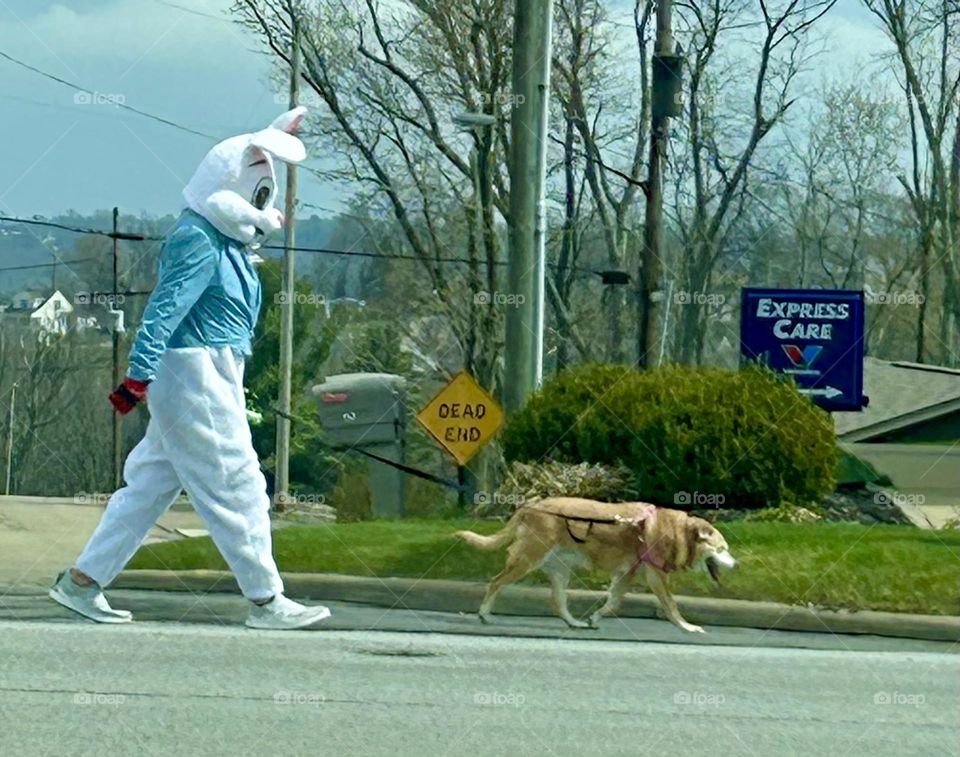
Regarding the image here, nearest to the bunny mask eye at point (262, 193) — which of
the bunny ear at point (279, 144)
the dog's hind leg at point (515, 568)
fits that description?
the bunny ear at point (279, 144)

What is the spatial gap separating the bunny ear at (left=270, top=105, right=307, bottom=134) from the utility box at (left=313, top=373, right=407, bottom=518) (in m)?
16.6

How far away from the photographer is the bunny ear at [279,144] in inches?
342

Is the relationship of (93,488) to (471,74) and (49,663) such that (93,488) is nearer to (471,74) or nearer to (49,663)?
(471,74)

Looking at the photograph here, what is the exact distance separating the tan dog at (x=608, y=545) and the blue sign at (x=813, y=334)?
770cm

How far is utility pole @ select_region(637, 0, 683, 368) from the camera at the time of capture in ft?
60.7

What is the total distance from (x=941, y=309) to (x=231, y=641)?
140 feet

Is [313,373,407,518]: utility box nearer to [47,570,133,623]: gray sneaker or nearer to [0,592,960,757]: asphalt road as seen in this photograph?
[47,570,133,623]: gray sneaker

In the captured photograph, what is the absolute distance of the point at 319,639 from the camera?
911cm

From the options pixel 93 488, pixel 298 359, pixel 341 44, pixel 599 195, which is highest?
pixel 341 44

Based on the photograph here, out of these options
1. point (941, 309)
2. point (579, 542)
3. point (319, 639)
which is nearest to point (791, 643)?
point (579, 542)

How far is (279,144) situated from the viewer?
875 centimetres

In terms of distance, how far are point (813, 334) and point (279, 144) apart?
33.8ft

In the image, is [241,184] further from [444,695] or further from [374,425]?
[374,425]

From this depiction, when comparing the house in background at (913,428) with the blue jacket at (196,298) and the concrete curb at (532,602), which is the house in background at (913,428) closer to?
the concrete curb at (532,602)
